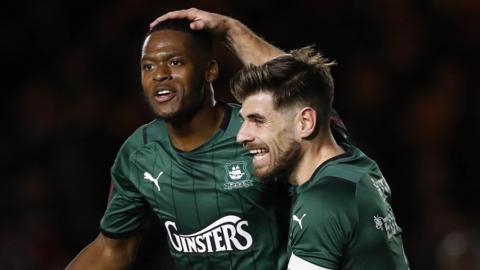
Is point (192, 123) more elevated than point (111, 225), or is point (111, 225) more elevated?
point (192, 123)

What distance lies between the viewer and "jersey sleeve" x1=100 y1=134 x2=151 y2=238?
4.49m

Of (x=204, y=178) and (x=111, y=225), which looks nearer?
(x=204, y=178)

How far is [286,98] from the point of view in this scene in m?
3.67

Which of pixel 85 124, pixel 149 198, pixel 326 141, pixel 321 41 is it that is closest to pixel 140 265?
pixel 85 124

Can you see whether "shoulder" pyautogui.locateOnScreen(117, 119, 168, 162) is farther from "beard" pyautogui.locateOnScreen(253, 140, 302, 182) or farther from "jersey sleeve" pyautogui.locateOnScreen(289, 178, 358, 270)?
"jersey sleeve" pyautogui.locateOnScreen(289, 178, 358, 270)

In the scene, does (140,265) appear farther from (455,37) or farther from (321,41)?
(455,37)

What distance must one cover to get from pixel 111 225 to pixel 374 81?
3.87m

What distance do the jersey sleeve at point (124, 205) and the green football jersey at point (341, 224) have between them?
116 cm

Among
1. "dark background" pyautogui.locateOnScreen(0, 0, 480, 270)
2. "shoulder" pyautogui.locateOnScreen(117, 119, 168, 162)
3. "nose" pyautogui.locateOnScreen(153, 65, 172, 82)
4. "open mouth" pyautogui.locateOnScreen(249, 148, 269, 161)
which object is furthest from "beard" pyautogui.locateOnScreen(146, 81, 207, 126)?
"dark background" pyautogui.locateOnScreen(0, 0, 480, 270)

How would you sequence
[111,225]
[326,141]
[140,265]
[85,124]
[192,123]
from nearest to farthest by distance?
[326,141] < [192,123] < [111,225] < [140,265] < [85,124]

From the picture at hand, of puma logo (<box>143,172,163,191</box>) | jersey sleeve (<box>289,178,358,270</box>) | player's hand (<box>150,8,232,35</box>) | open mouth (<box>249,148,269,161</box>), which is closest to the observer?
jersey sleeve (<box>289,178,358,270</box>)

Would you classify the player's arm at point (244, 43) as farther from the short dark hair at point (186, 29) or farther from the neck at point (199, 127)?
the neck at point (199, 127)

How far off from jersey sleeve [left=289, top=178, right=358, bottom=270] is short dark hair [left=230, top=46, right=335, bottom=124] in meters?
0.35

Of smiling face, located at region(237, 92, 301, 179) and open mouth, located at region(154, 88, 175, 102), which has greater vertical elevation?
open mouth, located at region(154, 88, 175, 102)
